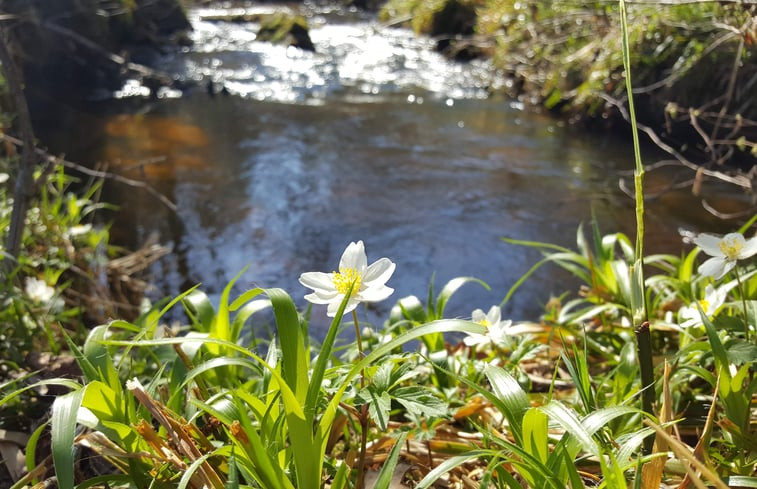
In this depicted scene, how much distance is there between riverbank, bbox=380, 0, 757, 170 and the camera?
17.0ft

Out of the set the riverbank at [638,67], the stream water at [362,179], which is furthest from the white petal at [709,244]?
the riverbank at [638,67]

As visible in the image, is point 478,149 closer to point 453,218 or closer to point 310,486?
point 453,218

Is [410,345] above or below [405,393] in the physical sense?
below

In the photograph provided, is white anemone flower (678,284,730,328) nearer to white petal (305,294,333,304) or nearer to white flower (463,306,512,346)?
white flower (463,306,512,346)

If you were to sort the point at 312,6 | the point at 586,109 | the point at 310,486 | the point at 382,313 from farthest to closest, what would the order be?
the point at 312,6 → the point at 586,109 → the point at 382,313 → the point at 310,486

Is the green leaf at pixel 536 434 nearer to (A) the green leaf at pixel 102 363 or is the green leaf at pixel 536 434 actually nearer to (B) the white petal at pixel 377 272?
(B) the white petal at pixel 377 272

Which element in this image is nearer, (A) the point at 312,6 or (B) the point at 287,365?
(B) the point at 287,365

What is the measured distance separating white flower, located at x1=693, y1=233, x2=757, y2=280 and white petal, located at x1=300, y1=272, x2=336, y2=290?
0.83 metres

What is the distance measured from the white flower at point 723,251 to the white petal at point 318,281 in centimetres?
83

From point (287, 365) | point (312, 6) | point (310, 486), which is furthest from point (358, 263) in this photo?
point (312, 6)

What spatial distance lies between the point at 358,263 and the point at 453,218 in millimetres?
3747

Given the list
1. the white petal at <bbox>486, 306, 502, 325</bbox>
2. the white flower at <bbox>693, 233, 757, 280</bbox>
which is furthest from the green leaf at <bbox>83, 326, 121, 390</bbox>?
the white flower at <bbox>693, 233, 757, 280</bbox>

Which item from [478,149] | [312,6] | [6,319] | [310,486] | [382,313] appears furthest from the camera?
[312,6]

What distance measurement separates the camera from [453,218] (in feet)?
16.4
